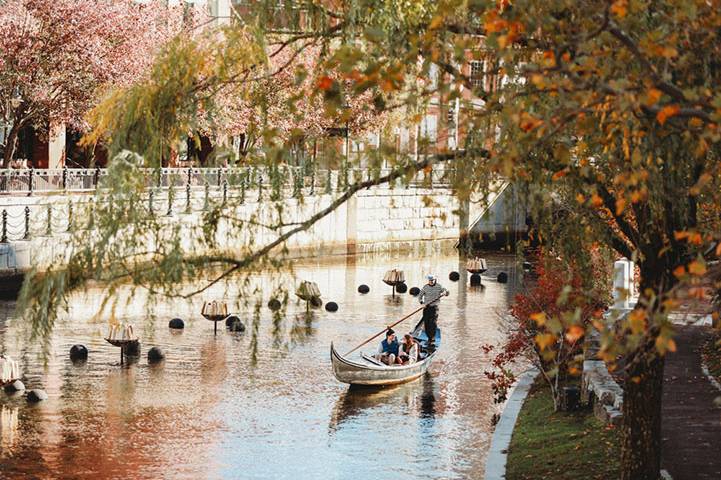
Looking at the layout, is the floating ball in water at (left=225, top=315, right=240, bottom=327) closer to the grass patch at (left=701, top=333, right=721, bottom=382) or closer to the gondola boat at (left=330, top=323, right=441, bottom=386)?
the gondola boat at (left=330, top=323, right=441, bottom=386)

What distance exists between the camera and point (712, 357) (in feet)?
79.8

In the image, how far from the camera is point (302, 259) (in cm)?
5462

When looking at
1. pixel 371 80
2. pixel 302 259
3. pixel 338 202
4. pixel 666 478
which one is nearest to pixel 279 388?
pixel 666 478

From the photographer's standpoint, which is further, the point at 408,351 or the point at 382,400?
the point at 408,351

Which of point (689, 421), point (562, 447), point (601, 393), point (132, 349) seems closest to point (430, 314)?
point (132, 349)

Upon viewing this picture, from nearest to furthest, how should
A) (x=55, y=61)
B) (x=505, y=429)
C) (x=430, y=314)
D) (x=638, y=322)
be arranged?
(x=638, y=322) → (x=505, y=429) → (x=430, y=314) → (x=55, y=61)

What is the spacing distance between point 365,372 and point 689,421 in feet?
30.3

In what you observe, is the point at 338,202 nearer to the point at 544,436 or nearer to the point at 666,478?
the point at 666,478

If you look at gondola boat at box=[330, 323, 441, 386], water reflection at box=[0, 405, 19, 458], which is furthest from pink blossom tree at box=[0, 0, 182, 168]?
water reflection at box=[0, 405, 19, 458]

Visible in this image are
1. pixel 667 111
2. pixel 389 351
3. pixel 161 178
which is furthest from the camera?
pixel 389 351

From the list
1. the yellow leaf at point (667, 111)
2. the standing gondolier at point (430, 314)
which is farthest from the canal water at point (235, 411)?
the yellow leaf at point (667, 111)

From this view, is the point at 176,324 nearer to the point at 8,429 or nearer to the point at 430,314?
the point at 430,314

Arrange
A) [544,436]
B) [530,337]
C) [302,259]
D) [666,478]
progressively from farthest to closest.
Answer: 1. [302,259]
2. [530,337]
3. [544,436]
4. [666,478]

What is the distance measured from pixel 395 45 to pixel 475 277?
115 ft
